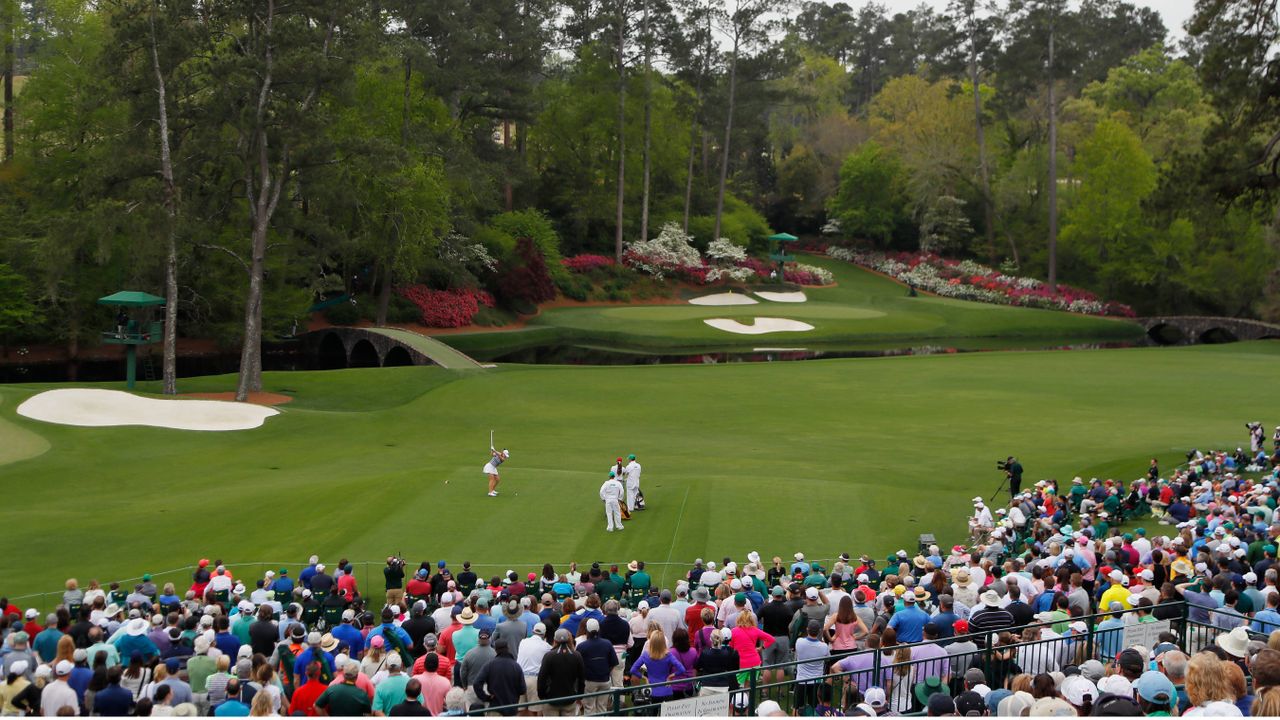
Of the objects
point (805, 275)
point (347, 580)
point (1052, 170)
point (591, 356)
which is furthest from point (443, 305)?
point (347, 580)

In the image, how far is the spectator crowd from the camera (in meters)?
9.20

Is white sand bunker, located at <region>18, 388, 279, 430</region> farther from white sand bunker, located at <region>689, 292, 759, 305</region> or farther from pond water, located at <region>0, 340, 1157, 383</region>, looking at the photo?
white sand bunker, located at <region>689, 292, 759, 305</region>

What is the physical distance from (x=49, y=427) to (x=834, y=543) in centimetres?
2224

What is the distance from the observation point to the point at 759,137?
98500 mm

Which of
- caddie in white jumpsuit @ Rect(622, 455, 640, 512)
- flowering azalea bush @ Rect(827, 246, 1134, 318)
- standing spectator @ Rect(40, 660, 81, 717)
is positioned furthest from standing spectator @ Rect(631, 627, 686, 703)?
flowering azalea bush @ Rect(827, 246, 1134, 318)

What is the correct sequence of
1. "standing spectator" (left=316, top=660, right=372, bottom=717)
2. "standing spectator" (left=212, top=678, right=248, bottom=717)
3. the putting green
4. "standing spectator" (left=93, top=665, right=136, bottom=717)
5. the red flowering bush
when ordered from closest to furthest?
1. "standing spectator" (left=212, top=678, right=248, bottom=717)
2. "standing spectator" (left=316, top=660, right=372, bottom=717)
3. "standing spectator" (left=93, top=665, right=136, bottom=717)
4. the putting green
5. the red flowering bush

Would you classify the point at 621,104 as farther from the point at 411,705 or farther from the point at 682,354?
the point at 411,705

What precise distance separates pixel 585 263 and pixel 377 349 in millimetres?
24875

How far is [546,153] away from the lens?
8138 cm

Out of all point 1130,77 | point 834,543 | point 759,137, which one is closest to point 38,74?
point 834,543

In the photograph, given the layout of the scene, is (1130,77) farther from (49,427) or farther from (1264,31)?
(49,427)

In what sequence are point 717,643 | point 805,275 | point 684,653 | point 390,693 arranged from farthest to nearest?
point 805,275, point 717,643, point 684,653, point 390,693

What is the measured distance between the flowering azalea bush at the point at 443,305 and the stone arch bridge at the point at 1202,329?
136ft

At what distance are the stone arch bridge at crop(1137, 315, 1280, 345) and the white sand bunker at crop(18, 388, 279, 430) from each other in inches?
2173
